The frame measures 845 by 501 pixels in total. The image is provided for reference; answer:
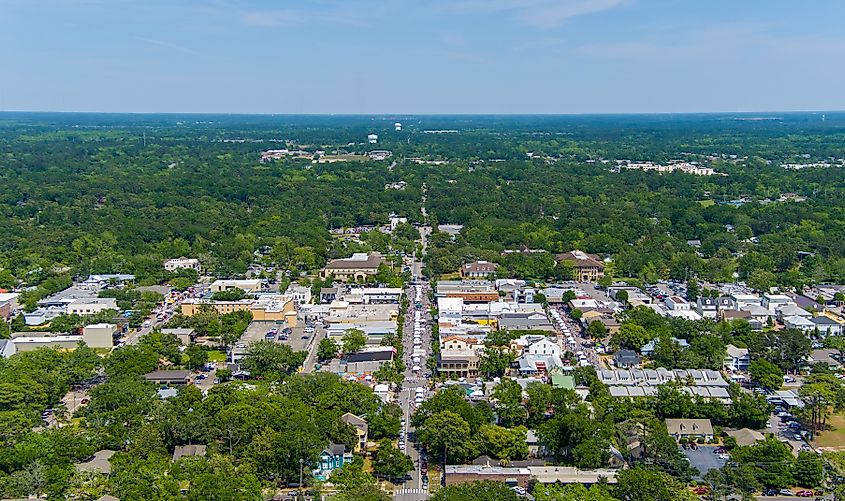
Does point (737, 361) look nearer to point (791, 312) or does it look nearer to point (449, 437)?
point (791, 312)

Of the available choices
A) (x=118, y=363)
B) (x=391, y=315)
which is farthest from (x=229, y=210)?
(x=118, y=363)

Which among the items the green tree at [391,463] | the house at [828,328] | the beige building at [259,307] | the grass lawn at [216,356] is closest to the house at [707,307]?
the house at [828,328]

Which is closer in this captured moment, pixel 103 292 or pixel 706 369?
pixel 706 369

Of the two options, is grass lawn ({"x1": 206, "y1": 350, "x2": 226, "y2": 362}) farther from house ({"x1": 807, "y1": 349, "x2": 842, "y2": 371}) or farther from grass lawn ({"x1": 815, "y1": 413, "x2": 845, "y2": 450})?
house ({"x1": 807, "y1": 349, "x2": 842, "y2": 371})

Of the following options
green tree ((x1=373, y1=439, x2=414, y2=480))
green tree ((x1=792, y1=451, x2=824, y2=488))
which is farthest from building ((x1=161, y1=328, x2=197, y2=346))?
green tree ((x1=792, y1=451, x2=824, y2=488))

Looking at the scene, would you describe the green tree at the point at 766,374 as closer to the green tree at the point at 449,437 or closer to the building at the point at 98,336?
the green tree at the point at 449,437

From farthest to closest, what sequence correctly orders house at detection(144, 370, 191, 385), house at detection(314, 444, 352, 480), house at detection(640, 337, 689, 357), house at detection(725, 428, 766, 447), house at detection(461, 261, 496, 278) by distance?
1. house at detection(461, 261, 496, 278)
2. house at detection(640, 337, 689, 357)
3. house at detection(144, 370, 191, 385)
4. house at detection(725, 428, 766, 447)
5. house at detection(314, 444, 352, 480)

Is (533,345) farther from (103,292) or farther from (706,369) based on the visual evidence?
(103,292)

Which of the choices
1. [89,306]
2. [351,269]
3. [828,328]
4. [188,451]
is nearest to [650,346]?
[828,328]
